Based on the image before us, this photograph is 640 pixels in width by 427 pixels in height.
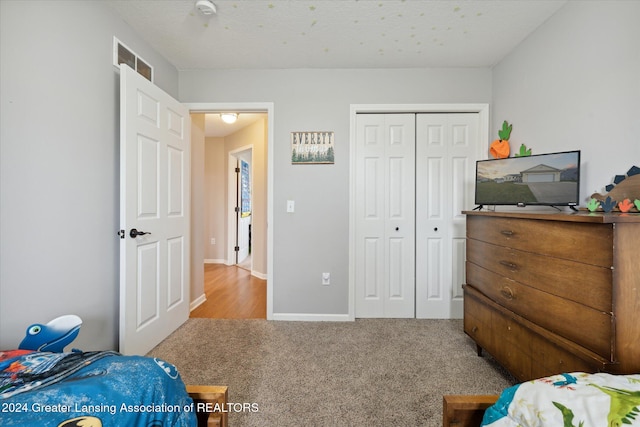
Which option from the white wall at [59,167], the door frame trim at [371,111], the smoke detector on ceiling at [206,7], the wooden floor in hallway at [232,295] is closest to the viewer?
the white wall at [59,167]

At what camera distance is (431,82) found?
254cm

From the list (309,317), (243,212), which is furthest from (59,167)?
(243,212)

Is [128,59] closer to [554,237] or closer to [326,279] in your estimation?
[326,279]

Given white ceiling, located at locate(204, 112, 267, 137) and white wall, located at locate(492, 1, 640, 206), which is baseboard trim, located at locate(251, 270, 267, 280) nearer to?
white ceiling, located at locate(204, 112, 267, 137)

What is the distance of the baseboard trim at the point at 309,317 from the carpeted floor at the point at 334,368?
0.07 metres

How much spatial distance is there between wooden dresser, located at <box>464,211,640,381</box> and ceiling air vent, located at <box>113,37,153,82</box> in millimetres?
2768

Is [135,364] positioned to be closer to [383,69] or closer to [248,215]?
[383,69]

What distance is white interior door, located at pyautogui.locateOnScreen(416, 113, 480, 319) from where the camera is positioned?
102 inches

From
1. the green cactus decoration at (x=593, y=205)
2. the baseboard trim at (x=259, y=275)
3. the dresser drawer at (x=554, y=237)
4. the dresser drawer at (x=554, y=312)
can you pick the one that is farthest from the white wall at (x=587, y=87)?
the baseboard trim at (x=259, y=275)

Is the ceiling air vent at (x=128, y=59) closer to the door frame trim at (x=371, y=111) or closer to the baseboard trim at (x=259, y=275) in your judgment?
the door frame trim at (x=371, y=111)

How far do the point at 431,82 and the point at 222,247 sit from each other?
4.44 m

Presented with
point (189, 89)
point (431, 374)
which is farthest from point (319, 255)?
point (189, 89)

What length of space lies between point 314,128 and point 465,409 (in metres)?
2.33

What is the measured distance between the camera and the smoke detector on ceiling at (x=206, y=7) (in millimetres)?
1705
